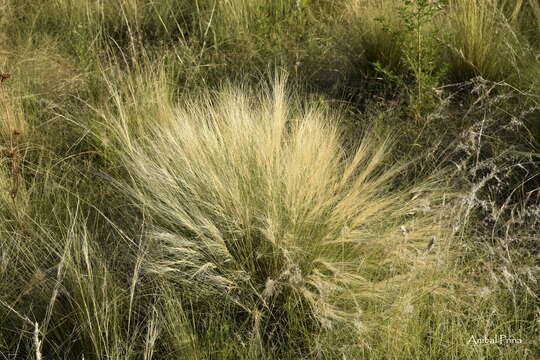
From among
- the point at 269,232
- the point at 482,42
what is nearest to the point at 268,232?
the point at 269,232

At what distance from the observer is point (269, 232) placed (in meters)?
2.13

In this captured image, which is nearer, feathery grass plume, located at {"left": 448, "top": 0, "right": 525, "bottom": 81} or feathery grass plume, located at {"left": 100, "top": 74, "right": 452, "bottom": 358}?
feathery grass plume, located at {"left": 100, "top": 74, "right": 452, "bottom": 358}

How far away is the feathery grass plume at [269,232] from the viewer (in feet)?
7.03

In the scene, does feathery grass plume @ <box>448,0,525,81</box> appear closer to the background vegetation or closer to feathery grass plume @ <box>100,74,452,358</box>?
the background vegetation

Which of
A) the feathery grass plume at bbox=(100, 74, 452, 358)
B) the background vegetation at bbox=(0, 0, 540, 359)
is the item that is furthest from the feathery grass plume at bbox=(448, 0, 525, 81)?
the feathery grass plume at bbox=(100, 74, 452, 358)

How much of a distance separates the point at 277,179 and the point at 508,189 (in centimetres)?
104

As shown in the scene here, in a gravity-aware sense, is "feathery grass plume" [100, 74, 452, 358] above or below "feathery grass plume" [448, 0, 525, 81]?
below

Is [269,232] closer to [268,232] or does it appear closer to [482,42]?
[268,232]

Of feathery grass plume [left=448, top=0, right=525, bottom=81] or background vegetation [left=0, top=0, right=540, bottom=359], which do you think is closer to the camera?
background vegetation [left=0, top=0, right=540, bottom=359]

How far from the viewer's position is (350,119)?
3.34 m

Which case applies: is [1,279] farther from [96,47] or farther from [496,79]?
[496,79]

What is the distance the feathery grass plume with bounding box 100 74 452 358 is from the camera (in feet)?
7.03

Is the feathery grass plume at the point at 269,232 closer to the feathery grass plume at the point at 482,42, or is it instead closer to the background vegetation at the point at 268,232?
the background vegetation at the point at 268,232

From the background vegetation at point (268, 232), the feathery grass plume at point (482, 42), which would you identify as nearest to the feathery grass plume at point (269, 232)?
the background vegetation at point (268, 232)
